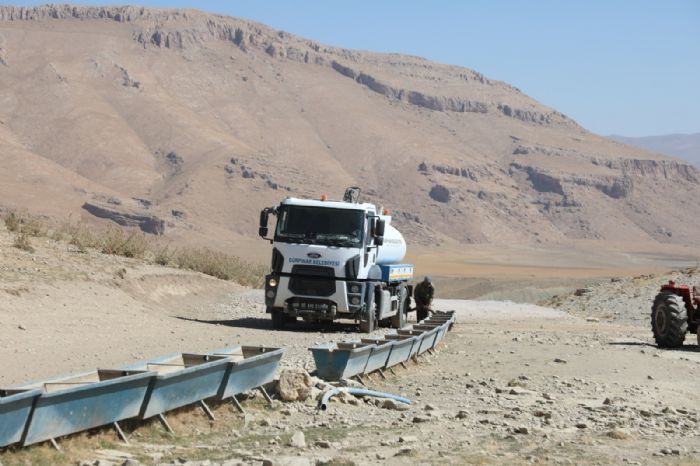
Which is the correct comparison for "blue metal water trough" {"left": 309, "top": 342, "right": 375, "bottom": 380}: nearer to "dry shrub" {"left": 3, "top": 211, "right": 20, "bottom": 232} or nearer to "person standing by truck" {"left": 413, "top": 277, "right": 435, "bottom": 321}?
"person standing by truck" {"left": 413, "top": 277, "right": 435, "bottom": 321}

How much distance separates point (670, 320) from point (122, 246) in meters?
18.9

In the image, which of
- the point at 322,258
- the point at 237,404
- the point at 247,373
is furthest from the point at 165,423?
the point at 322,258

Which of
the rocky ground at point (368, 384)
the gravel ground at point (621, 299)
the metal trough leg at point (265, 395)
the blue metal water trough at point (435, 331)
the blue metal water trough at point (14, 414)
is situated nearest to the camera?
the blue metal water trough at point (14, 414)

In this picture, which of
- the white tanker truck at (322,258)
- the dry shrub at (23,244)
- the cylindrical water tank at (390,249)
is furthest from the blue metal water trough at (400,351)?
the dry shrub at (23,244)

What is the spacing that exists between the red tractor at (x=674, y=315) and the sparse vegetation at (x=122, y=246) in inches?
633

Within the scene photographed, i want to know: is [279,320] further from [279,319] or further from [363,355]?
[363,355]

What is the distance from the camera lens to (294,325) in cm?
2741

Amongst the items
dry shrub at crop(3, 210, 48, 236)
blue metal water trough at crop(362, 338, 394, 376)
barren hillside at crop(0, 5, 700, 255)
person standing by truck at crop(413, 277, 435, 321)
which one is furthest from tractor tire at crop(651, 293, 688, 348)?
barren hillside at crop(0, 5, 700, 255)

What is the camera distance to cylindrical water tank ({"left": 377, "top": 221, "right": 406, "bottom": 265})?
27.7 meters

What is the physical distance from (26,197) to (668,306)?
382 feet

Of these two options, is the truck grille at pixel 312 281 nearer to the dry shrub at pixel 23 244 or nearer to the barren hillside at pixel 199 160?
the dry shrub at pixel 23 244

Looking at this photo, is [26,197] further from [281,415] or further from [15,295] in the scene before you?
[281,415]

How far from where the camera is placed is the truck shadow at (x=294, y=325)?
26.7 meters

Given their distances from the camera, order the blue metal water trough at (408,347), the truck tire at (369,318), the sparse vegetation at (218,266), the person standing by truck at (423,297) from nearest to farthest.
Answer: the blue metal water trough at (408,347) → the truck tire at (369,318) → the person standing by truck at (423,297) → the sparse vegetation at (218,266)
